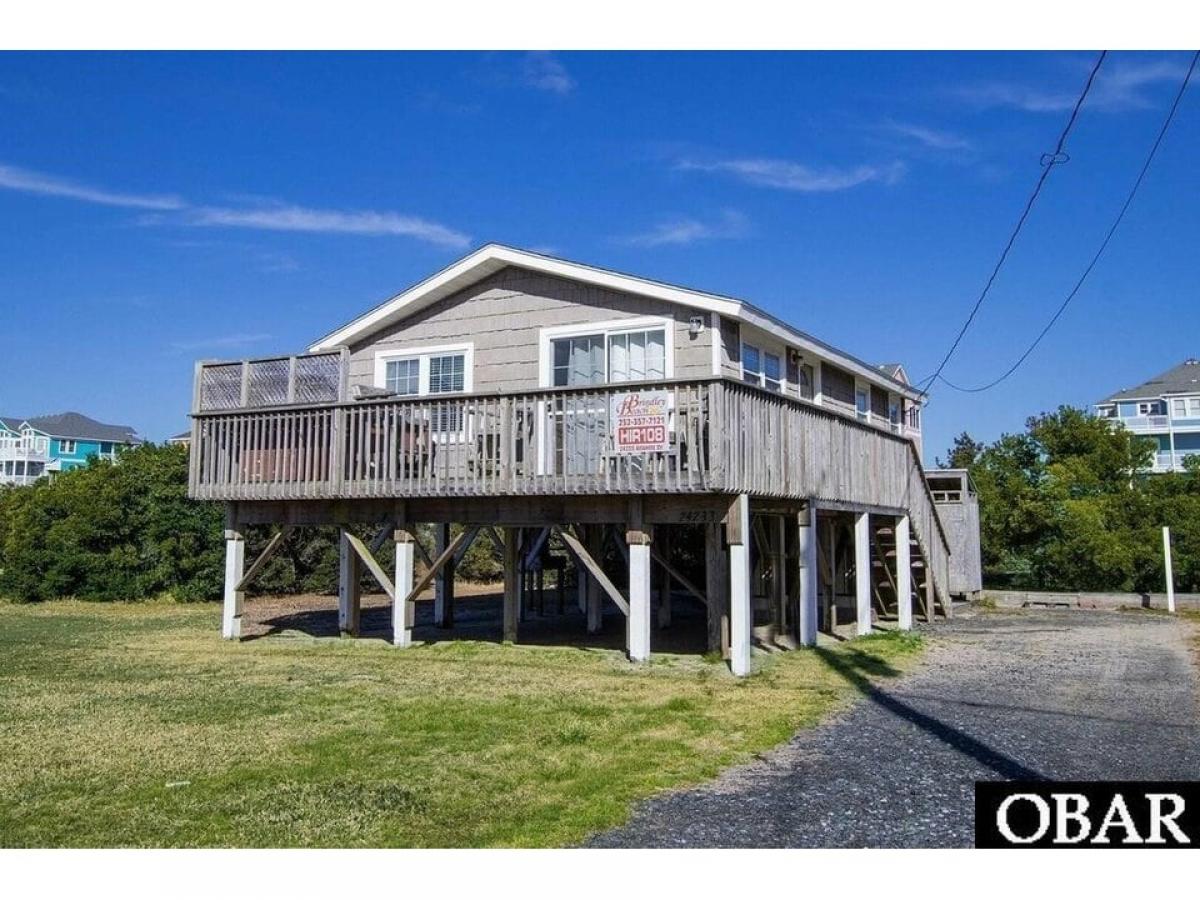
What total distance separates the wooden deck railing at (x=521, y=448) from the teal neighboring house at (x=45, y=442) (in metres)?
68.0

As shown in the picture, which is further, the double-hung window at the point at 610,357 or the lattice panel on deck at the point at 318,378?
the double-hung window at the point at 610,357

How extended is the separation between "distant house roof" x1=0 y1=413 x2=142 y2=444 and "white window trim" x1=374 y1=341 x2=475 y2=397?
68.5 m

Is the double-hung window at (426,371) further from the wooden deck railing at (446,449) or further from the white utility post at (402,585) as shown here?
the white utility post at (402,585)

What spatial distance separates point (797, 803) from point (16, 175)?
1902 cm

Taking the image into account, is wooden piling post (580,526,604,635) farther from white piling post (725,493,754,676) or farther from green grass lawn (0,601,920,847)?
white piling post (725,493,754,676)

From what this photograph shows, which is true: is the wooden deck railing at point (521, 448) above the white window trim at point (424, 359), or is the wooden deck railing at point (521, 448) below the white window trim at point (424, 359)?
below

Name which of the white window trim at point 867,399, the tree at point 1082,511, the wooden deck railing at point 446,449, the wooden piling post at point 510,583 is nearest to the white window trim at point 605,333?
the wooden deck railing at point 446,449

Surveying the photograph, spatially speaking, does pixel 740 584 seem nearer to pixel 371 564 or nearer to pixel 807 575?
pixel 807 575

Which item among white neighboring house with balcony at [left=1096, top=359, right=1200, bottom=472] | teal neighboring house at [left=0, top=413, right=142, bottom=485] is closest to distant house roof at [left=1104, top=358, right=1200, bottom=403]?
white neighboring house with balcony at [left=1096, top=359, right=1200, bottom=472]

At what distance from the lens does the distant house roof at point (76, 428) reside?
254 ft

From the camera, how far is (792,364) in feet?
53.7

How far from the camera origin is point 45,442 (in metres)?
76.4

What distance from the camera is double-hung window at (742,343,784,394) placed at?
14.5 meters

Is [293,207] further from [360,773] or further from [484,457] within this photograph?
[360,773]
